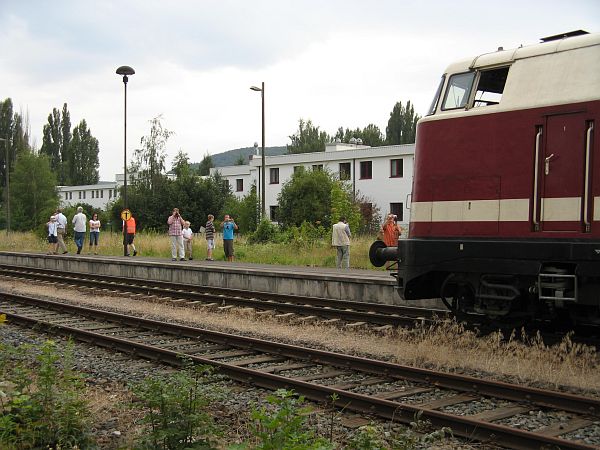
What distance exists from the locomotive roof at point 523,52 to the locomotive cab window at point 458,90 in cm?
11

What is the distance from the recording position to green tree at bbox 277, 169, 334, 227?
45.5 meters

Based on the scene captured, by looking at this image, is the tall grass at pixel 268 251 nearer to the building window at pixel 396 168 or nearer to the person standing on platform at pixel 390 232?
the person standing on platform at pixel 390 232

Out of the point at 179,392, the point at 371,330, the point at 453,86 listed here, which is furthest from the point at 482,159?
the point at 179,392

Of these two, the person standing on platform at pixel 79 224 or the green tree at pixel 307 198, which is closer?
the person standing on platform at pixel 79 224

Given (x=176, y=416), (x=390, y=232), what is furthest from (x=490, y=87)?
(x=390, y=232)

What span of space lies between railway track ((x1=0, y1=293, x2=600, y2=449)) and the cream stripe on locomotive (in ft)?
7.46

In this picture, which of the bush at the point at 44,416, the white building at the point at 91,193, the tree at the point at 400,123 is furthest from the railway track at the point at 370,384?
the tree at the point at 400,123

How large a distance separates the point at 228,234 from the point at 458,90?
604 inches

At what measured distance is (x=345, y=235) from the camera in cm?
1956

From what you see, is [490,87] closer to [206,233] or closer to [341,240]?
[341,240]

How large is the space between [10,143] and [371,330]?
74.8m

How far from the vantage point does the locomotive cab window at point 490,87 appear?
8.97 meters

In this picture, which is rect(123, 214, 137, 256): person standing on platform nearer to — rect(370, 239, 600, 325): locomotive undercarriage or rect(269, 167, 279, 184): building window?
rect(370, 239, 600, 325): locomotive undercarriage

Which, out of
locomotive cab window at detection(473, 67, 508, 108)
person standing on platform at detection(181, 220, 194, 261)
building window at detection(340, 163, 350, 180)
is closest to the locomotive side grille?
locomotive cab window at detection(473, 67, 508, 108)
